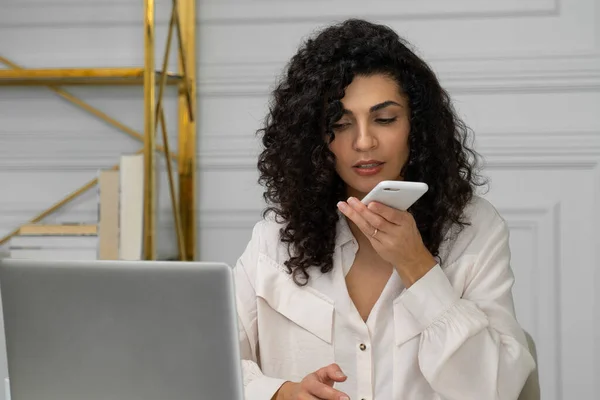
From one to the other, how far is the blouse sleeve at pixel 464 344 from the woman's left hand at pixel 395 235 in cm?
2

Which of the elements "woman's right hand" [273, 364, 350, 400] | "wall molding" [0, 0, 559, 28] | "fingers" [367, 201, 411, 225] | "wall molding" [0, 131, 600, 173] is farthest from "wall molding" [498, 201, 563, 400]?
"woman's right hand" [273, 364, 350, 400]

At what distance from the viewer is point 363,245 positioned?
1492 millimetres

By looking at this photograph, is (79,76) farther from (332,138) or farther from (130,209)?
(332,138)

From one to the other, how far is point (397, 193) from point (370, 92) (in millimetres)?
317

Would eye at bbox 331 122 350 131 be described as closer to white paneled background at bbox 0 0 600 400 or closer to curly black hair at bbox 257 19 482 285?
curly black hair at bbox 257 19 482 285

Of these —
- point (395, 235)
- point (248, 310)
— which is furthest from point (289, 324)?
point (395, 235)

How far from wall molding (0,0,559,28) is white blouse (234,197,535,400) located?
967 millimetres

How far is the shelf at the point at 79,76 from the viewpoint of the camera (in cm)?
208

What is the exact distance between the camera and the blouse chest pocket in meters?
1.41

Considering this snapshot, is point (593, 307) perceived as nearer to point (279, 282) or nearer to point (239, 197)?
point (239, 197)

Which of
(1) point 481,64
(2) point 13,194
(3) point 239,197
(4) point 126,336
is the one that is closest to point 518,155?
(1) point 481,64

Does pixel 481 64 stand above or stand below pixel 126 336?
above

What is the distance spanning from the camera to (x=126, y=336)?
796 millimetres

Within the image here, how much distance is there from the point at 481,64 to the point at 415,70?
35.9 inches
